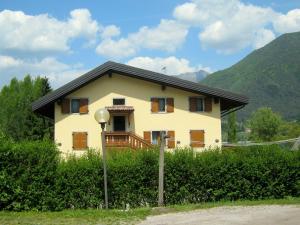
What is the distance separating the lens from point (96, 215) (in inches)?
563

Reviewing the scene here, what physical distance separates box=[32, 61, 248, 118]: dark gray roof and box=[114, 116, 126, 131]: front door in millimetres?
3241

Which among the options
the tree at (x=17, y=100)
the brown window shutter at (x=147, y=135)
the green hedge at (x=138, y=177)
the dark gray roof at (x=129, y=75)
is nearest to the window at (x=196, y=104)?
the dark gray roof at (x=129, y=75)

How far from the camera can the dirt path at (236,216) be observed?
12.5m

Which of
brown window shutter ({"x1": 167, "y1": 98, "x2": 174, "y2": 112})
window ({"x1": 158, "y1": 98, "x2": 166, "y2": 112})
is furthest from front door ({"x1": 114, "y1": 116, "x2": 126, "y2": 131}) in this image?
brown window shutter ({"x1": 167, "y1": 98, "x2": 174, "y2": 112})

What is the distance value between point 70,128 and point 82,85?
2.99m

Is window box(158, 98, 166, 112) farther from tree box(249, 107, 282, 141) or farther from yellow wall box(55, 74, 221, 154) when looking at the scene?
tree box(249, 107, 282, 141)

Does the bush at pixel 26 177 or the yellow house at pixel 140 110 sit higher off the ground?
the yellow house at pixel 140 110

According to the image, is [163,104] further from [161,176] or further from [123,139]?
[161,176]

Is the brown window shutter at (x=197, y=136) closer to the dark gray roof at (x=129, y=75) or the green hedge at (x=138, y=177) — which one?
the dark gray roof at (x=129, y=75)

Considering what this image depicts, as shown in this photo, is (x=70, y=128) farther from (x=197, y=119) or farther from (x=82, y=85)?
(x=197, y=119)

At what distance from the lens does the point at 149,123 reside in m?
34.6

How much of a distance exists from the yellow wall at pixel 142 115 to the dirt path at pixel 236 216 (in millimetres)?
19396

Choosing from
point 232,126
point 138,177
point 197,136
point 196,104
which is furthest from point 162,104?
point 232,126

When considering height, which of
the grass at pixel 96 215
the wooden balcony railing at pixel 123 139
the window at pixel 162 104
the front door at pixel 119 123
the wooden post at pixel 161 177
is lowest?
the grass at pixel 96 215
